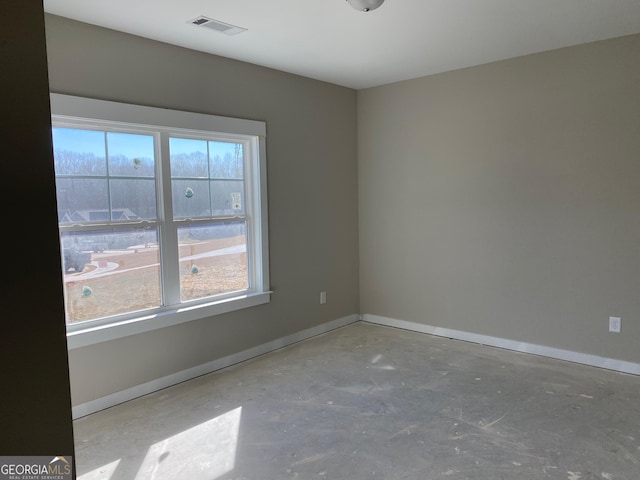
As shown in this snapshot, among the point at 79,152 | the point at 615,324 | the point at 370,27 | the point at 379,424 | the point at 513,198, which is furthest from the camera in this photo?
the point at 513,198

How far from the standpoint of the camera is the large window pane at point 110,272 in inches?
117

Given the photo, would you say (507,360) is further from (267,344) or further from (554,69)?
(554,69)

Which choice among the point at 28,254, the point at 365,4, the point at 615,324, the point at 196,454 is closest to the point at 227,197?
the point at 365,4

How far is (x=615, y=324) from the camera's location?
3539 mm

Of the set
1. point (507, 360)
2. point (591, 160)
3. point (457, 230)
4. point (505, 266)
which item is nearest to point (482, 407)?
point (507, 360)

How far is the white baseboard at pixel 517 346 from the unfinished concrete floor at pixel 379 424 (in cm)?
9

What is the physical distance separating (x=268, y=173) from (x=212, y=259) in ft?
3.03

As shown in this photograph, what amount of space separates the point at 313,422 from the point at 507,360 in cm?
192

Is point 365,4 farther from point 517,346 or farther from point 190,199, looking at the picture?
point 517,346

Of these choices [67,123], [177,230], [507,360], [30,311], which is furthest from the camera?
[507,360]

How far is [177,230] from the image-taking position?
3502 millimetres

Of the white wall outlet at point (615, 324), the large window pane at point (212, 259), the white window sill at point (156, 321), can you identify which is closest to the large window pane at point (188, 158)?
the large window pane at point (212, 259)

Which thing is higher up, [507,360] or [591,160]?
[591,160]

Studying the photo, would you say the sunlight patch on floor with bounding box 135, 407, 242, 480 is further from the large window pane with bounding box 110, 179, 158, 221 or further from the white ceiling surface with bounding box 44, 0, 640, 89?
the white ceiling surface with bounding box 44, 0, 640, 89
